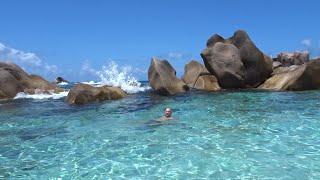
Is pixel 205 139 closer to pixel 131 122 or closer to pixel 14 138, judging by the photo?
pixel 131 122

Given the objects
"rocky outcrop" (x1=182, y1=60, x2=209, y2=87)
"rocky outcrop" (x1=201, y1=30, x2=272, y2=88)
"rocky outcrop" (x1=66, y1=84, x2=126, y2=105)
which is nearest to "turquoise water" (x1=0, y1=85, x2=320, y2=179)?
"rocky outcrop" (x1=66, y1=84, x2=126, y2=105)

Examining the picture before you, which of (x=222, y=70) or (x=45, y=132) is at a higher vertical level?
(x=222, y=70)

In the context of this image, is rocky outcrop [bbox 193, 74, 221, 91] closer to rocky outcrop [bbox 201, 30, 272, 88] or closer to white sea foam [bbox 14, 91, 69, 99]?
rocky outcrop [bbox 201, 30, 272, 88]

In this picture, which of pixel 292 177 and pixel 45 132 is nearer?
pixel 292 177

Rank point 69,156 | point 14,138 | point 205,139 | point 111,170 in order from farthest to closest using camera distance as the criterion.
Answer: point 14,138 → point 205,139 → point 69,156 → point 111,170

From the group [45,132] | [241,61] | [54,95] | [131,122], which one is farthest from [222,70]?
[45,132]

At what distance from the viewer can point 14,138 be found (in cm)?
1591

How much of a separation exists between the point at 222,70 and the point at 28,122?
713 inches

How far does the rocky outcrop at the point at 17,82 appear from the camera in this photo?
3434 cm

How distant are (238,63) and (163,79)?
251 inches

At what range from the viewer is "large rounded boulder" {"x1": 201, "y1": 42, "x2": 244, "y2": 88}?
34438 mm

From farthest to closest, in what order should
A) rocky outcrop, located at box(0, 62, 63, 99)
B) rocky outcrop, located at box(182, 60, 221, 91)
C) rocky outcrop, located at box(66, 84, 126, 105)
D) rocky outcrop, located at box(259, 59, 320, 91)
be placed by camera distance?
rocky outcrop, located at box(182, 60, 221, 91), rocky outcrop, located at box(0, 62, 63, 99), rocky outcrop, located at box(259, 59, 320, 91), rocky outcrop, located at box(66, 84, 126, 105)

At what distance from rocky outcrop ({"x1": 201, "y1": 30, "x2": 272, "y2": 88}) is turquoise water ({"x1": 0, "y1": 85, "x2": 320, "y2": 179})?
11254 millimetres

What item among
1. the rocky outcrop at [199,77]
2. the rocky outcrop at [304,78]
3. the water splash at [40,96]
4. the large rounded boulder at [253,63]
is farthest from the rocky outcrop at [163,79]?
the rocky outcrop at [304,78]
